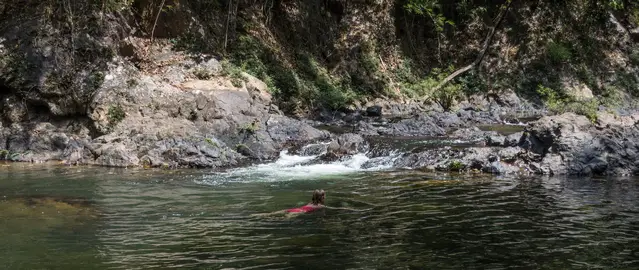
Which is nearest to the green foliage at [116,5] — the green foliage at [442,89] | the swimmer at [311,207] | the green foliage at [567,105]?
the swimmer at [311,207]

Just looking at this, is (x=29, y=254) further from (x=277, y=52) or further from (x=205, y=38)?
(x=277, y=52)

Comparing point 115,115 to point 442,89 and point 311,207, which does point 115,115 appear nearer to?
point 311,207

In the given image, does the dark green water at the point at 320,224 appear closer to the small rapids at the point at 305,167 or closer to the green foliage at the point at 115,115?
the small rapids at the point at 305,167

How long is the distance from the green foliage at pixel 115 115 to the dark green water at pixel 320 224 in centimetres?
345

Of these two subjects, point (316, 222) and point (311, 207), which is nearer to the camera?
point (316, 222)

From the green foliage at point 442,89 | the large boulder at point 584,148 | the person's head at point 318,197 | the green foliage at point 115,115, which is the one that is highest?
the green foliage at point 442,89

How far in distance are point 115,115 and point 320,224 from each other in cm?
953

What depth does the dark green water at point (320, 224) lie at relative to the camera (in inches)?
232

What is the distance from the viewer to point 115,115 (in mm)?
15117

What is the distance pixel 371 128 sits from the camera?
17.9 metres

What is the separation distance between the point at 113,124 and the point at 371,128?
7759 millimetres

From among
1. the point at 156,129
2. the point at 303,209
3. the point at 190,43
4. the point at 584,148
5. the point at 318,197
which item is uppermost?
the point at 190,43

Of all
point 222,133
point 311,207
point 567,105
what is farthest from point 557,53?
point 311,207

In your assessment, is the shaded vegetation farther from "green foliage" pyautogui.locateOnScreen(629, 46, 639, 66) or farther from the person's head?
the person's head
